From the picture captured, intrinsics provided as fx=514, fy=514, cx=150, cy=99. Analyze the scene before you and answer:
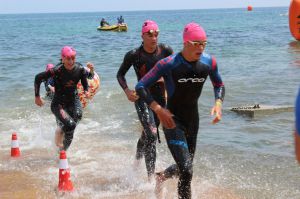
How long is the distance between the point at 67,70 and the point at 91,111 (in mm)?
5325

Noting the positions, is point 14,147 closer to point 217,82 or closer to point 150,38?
point 150,38

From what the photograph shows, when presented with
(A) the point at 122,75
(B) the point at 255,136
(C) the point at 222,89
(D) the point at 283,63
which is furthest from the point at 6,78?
(C) the point at 222,89

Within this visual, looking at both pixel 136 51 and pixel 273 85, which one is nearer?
pixel 136 51

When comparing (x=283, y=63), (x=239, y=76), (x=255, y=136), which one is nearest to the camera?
(x=255, y=136)

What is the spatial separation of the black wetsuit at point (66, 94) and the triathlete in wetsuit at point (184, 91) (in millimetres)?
2813

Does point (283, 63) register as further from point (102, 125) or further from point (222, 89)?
point (222, 89)

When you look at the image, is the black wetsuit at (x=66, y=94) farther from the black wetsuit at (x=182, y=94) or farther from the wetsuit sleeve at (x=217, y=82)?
the wetsuit sleeve at (x=217, y=82)

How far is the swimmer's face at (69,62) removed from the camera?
740 cm

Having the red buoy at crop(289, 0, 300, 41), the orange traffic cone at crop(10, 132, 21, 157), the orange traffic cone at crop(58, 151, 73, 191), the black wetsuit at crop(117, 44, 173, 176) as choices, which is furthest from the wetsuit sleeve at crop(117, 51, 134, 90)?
the red buoy at crop(289, 0, 300, 41)

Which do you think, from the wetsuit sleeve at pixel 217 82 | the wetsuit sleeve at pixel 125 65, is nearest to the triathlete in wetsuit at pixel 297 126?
the wetsuit sleeve at pixel 217 82

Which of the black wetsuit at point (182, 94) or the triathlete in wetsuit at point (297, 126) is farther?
the black wetsuit at point (182, 94)

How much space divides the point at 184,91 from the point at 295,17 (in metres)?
9.81

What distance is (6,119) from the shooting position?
1202 centimetres

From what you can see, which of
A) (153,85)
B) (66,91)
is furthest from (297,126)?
(66,91)
